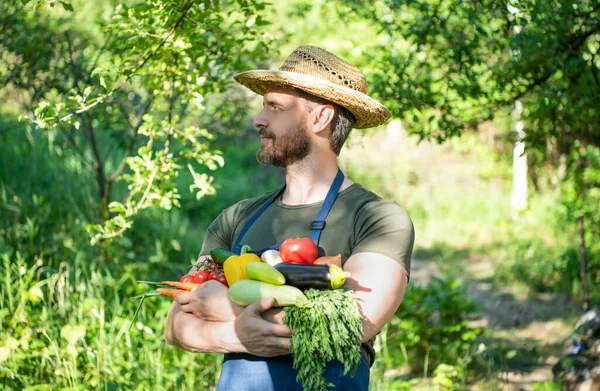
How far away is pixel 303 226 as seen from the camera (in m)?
2.30

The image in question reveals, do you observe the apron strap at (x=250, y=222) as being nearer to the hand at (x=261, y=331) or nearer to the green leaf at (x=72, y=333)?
the hand at (x=261, y=331)

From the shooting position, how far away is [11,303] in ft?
13.1

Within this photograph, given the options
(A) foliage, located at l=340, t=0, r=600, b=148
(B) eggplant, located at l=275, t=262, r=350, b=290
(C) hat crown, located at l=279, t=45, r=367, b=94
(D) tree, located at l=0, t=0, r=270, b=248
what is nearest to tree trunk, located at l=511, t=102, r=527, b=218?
(A) foliage, located at l=340, t=0, r=600, b=148

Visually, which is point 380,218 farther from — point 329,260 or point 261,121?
point 261,121

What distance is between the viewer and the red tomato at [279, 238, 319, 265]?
196cm

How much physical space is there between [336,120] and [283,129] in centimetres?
22

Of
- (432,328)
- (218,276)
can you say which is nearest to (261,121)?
(218,276)

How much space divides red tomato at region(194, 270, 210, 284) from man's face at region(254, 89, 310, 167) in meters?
0.45

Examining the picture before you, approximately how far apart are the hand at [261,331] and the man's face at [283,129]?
0.63m

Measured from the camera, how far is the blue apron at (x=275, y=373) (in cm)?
208

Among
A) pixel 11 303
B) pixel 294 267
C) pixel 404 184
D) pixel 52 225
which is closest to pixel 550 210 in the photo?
pixel 404 184

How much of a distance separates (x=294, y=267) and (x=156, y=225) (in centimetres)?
467

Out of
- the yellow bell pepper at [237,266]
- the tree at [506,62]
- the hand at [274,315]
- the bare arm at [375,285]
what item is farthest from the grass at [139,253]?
the bare arm at [375,285]

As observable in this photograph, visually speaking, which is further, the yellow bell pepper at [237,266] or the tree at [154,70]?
the tree at [154,70]
